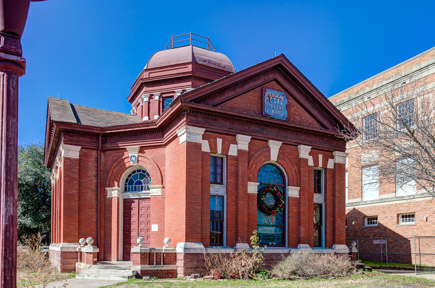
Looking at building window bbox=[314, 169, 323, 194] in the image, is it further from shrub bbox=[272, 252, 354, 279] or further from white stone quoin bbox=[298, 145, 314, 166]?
shrub bbox=[272, 252, 354, 279]

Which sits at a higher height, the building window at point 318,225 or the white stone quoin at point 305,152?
the white stone quoin at point 305,152

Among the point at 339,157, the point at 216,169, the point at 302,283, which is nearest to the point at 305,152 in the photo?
the point at 339,157

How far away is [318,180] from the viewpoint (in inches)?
840

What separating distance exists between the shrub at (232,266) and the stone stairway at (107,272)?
9.37 feet

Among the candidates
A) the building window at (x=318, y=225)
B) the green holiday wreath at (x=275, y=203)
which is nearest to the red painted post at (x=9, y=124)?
the green holiday wreath at (x=275, y=203)

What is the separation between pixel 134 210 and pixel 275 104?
26.4ft

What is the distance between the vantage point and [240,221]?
1795 cm

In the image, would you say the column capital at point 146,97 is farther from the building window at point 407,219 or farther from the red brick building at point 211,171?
the building window at point 407,219

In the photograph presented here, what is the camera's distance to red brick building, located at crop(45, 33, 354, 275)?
688 inches

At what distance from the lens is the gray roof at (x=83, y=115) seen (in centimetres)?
2012

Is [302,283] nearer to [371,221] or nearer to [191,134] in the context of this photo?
[191,134]

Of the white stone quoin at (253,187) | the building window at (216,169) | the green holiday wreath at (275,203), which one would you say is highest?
the building window at (216,169)

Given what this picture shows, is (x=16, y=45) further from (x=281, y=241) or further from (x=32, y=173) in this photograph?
(x=32, y=173)

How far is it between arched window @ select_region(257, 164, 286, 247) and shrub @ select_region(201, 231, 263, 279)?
190 centimetres
